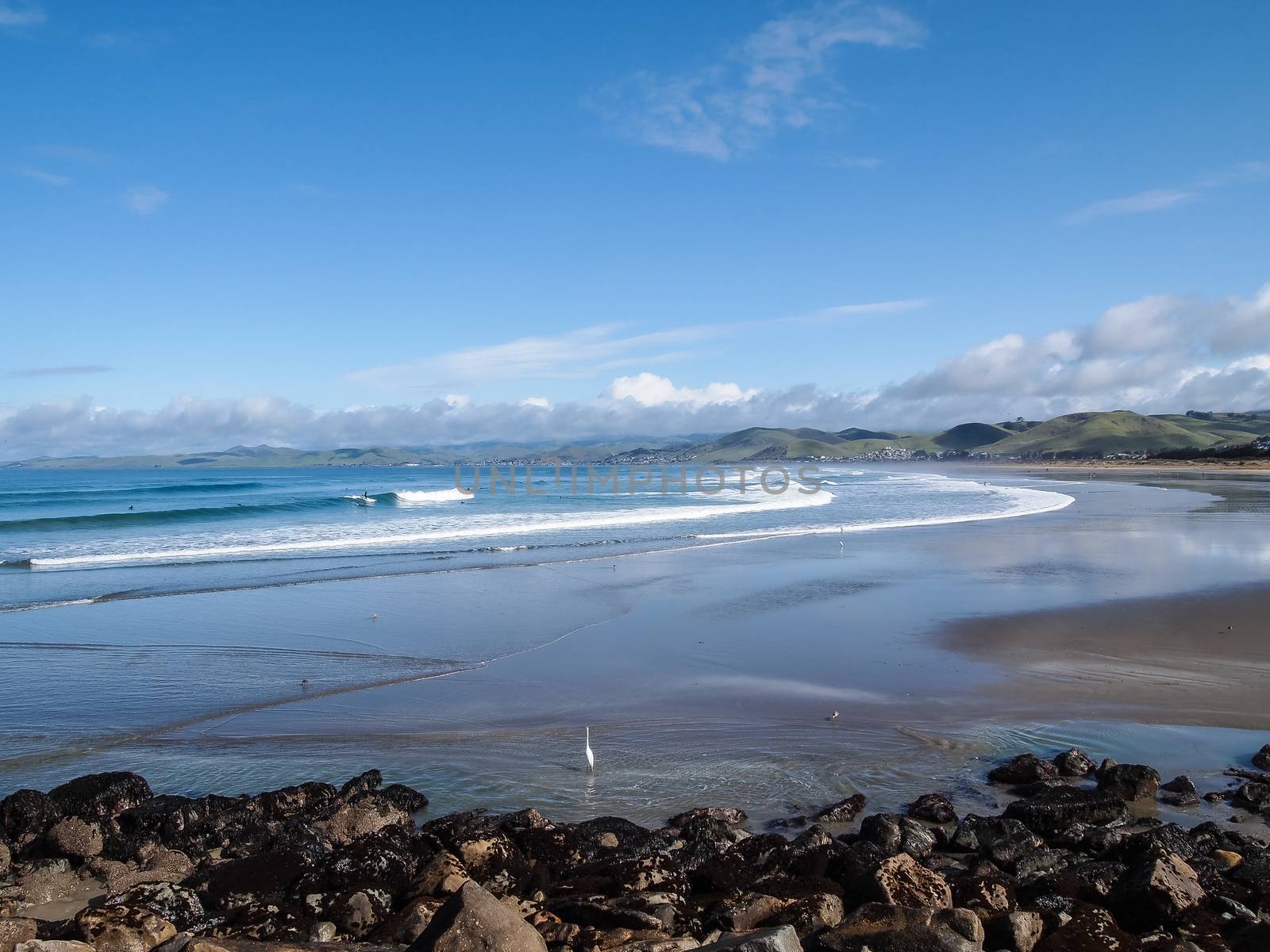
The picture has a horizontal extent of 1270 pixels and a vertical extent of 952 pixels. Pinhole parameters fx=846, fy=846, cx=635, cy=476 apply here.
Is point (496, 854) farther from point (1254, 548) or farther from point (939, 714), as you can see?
point (1254, 548)

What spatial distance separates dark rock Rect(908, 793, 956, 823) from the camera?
6.59 metres

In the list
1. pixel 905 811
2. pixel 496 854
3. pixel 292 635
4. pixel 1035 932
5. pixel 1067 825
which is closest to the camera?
pixel 1035 932

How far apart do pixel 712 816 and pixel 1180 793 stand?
13.0ft

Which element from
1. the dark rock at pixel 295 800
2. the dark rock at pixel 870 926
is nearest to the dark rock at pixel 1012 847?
the dark rock at pixel 870 926

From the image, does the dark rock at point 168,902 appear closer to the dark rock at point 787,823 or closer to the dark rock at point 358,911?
the dark rock at point 358,911

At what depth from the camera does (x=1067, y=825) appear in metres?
6.35

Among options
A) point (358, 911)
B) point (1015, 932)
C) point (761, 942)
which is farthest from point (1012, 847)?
point (358, 911)

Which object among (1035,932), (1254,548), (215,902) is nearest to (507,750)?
(215,902)

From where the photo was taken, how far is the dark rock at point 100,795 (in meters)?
6.75

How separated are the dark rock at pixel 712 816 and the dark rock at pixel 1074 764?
122 inches

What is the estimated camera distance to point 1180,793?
6.97m

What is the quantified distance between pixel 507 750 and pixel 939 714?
4.78 metres

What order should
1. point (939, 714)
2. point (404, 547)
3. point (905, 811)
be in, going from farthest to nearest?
1. point (404, 547)
2. point (939, 714)
3. point (905, 811)

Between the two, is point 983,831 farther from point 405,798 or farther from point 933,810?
point 405,798
